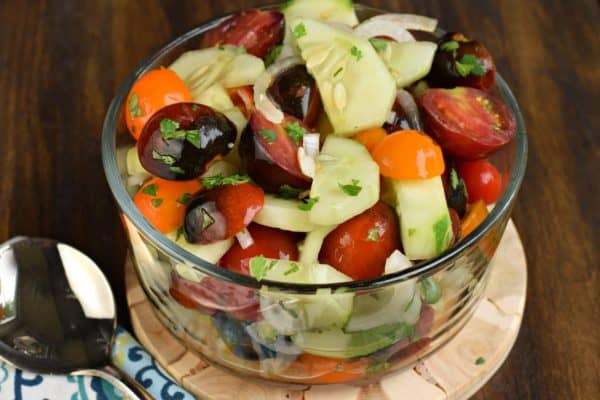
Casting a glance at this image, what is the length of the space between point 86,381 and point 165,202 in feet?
1.24

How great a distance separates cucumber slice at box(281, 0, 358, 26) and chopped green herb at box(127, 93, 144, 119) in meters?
0.30

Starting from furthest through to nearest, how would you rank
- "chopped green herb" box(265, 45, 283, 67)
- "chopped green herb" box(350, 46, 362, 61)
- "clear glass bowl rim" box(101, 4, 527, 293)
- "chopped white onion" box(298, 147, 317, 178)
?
1. "chopped green herb" box(265, 45, 283, 67)
2. "chopped green herb" box(350, 46, 362, 61)
3. "chopped white onion" box(298, 147, 317, 178)
4. "clear glass bowl rim" box(101, 4, 527, 293)

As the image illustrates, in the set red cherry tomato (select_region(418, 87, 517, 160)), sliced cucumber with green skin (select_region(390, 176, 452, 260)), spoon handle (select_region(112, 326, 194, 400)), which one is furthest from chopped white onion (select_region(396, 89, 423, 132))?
spoon handle (select_region(112, 326, 194, 400))

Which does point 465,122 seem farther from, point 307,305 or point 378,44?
point 307,305

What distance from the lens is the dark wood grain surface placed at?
141 cm

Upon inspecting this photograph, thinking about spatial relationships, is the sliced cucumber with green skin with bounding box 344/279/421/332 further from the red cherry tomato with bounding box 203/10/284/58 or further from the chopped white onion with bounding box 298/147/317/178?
the red cherry tomato with bounding box 203/10/284/58

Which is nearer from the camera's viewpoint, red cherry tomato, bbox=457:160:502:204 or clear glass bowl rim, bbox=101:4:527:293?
clear glass bowl rim, bbox=101:4:527:293

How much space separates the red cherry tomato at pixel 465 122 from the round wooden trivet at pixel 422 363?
0.21 m

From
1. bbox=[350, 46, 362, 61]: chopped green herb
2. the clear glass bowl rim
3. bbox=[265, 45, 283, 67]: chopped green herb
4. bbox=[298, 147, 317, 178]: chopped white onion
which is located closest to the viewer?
the clear glass bowl rim

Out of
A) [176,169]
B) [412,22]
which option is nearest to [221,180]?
[176,169]

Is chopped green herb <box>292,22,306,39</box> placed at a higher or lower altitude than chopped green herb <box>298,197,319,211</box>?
higher

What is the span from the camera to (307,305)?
3.43 feet

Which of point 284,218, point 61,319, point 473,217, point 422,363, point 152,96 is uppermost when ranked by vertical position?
point 152,96

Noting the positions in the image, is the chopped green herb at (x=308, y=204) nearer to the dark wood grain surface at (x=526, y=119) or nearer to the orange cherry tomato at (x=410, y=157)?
the orange cherry tomato at (x=410, y=157)
